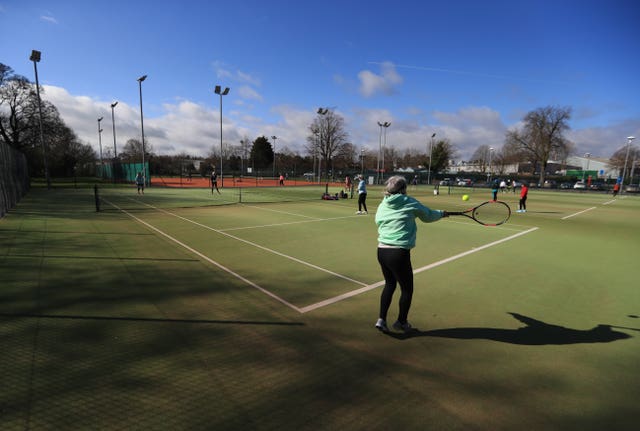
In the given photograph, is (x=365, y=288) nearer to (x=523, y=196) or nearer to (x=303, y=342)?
(x=303, y=342)

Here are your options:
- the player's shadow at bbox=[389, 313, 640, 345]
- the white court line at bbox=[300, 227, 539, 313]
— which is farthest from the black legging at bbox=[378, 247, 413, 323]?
the white court line at bbox=[300, 227, 539, 313]

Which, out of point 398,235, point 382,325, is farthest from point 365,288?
point 398,235

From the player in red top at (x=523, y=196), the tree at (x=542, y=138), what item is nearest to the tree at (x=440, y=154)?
the tree at (x=542, y=138)

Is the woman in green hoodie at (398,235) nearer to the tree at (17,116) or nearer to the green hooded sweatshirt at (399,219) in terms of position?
the green hooded sweatshirt at (399,219)

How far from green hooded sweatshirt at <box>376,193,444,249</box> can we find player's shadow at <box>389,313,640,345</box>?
1360 millimetres

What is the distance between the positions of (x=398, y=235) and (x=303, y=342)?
1.81 meters

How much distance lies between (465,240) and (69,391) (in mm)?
10523

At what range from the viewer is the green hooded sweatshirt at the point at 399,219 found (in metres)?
3.93

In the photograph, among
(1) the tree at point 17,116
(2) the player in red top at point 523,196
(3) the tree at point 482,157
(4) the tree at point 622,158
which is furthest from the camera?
(3) the tree at point 482,157

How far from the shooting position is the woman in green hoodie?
12.9ft

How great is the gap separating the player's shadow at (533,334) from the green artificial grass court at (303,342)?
28 millimetres

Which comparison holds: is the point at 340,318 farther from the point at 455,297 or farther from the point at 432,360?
the point at 455,297

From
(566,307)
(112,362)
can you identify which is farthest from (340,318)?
(566,307)

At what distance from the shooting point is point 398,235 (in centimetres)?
393
